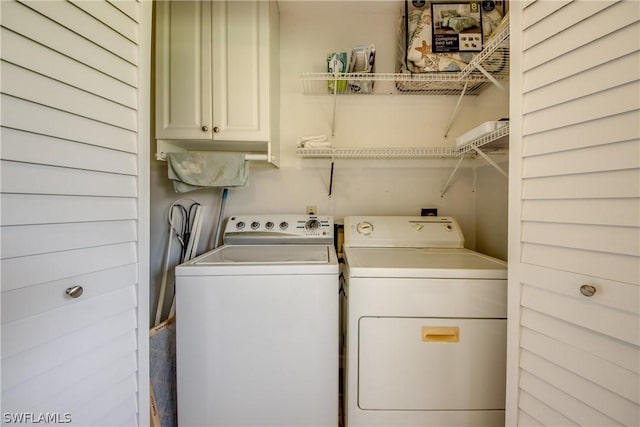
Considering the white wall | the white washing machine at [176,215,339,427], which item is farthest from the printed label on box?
the white washing machine at [176,215,339,427]

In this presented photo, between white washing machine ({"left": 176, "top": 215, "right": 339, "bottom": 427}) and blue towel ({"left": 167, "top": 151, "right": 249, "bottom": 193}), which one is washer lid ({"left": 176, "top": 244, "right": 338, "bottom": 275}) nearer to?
white washing machine ({"left": 176, "top": 215, "right": 339, "bottom": 427})

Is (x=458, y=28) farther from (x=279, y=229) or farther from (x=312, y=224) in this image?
(x=279, y=229)

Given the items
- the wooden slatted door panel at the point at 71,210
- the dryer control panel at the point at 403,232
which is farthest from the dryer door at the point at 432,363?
the wooden slatted door panel at the point at 71,210

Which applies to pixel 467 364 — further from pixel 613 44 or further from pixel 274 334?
pixel 613 44

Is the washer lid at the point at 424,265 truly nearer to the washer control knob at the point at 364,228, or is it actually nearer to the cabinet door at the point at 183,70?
the washer control knob at the point at 364,228

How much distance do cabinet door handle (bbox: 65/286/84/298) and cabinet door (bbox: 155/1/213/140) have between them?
3.62 feet

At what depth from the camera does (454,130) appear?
74.2 inches

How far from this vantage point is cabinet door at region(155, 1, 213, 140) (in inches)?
58.1

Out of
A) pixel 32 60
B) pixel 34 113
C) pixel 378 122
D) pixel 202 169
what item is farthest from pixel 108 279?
pixel 378 122

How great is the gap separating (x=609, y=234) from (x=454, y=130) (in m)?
1.49

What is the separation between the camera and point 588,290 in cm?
66

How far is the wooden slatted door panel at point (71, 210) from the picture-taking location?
554 mm

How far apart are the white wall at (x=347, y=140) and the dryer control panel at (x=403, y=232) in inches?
9.0

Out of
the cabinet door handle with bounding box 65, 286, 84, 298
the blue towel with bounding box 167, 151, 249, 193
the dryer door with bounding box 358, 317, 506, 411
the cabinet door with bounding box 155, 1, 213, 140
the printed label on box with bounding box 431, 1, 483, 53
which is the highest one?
the printed label on box with bounding box 431, 1, 483, 53
